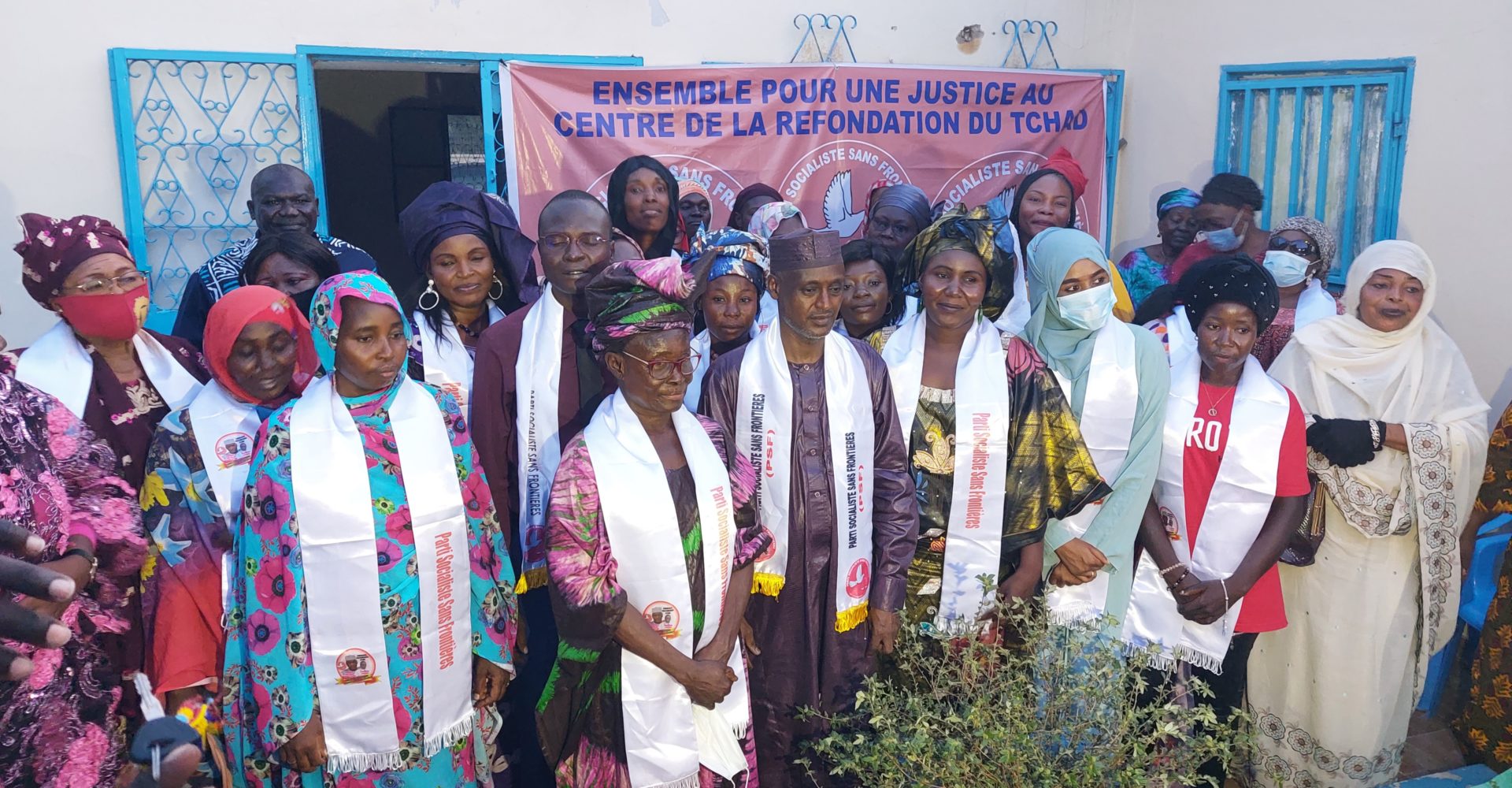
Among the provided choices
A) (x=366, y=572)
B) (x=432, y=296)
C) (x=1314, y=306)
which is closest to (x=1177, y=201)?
(x=1314, y=306)

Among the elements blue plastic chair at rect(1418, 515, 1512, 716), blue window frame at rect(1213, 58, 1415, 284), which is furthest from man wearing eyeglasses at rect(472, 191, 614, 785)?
blue window frame at rect(1213, 58, 1415, 284)

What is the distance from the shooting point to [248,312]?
2.75 metres

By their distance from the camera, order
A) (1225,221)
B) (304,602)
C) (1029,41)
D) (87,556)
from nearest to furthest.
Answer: (87,556) < (304,602) < (1225,221) < (1029,41)

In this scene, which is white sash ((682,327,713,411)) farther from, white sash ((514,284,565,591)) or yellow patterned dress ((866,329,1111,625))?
yellow patterned dress ((866,329,1111,625))

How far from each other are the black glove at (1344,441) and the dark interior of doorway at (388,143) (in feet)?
20.6

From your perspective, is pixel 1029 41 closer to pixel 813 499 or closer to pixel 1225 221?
pixel 1225 221

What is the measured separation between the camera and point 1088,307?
3225 millimetres


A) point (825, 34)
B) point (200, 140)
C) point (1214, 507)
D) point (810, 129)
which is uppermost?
point (825, 34)

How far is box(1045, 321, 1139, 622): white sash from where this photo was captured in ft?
10.6

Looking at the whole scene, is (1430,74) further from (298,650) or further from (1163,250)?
(298,650)

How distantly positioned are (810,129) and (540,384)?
3211 millimetres

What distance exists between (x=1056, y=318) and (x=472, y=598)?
6.43 feet

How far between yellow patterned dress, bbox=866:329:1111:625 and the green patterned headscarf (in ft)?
0.68

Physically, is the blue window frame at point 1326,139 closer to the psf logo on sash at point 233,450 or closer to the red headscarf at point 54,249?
the psf logo on sash at point 233,450
